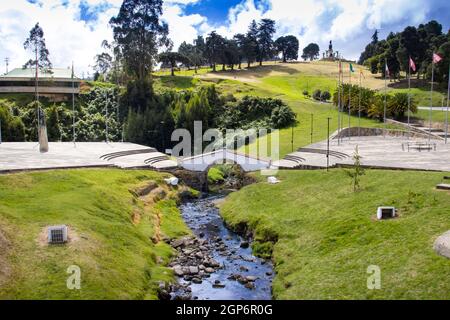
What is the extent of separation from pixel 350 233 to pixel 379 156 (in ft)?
64.7

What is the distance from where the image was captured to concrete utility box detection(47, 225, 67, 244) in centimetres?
2219

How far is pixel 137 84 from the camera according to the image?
75.6 metres

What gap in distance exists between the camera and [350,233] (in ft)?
81.6

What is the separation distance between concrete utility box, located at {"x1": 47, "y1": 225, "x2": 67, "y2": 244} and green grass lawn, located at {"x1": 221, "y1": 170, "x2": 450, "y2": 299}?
34.6 feet

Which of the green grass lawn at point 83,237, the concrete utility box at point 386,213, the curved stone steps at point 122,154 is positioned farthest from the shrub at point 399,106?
the concrete utility box at point 386,213

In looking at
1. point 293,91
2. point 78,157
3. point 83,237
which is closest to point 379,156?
point 78,157

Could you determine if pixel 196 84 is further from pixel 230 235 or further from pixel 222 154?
pixel 230 235

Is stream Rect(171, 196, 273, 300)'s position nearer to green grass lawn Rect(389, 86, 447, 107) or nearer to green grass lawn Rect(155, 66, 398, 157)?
green grass lawn Rect(155, 66, 398, 157)

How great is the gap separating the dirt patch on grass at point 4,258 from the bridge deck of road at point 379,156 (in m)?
27.4

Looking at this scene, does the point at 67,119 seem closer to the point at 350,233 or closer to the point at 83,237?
the point at 83,237
